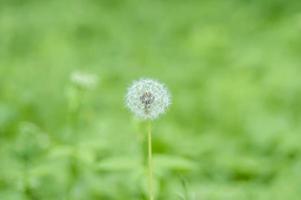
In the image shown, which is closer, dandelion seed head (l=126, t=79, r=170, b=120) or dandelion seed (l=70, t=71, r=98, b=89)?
dandelion seed head (l=126, t=79, r=170, b=120)

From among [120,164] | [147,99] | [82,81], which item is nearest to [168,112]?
[82,81]

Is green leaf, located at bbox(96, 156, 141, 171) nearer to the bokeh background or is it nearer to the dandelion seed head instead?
the bokeh background

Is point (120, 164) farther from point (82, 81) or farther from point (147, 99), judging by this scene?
point (147, 99)

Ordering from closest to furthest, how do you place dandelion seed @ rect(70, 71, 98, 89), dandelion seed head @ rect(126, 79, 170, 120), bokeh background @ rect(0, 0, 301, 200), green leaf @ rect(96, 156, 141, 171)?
dandelion seed head @ rect(126, 79, 170, 120) < green leaf @ rect(96, 156, 141, 171) < dandelion seed @ rect(70, 71, 98, 89) < bokeh background @ rect(0, 0, 301, 200)

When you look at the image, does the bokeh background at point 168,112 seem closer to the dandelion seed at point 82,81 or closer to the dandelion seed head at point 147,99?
the dandelion seed at point 82,81

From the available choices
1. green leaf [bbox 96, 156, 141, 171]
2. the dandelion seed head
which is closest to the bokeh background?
green leaf [bbox 96, 156, 141, 171]

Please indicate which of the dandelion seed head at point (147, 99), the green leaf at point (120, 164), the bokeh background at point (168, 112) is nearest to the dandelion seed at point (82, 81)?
the bokeh background at point (168, 112)
